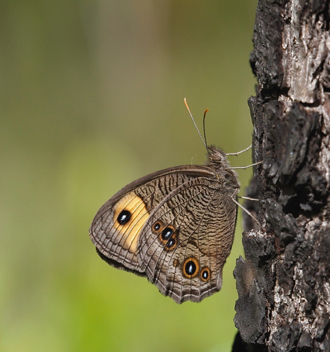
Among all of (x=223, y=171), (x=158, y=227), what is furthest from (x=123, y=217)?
(x=223, y=171)

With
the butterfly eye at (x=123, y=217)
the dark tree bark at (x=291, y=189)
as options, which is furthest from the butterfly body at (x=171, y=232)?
the dark tree bark at (x=291, y=189)

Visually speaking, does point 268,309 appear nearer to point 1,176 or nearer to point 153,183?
point 153,183

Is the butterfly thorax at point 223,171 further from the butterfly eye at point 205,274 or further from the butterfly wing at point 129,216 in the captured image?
the butterfly eye at point 205,274

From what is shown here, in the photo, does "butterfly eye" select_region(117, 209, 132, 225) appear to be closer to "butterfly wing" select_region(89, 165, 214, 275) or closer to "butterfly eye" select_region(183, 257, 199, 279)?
"butterfly wing" select_region(89, 165, 214, 275)

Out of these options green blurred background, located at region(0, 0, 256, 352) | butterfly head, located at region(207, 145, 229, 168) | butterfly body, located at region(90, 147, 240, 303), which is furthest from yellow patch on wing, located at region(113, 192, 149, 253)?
green blurred background, located at region(0, 0, 256, 352)

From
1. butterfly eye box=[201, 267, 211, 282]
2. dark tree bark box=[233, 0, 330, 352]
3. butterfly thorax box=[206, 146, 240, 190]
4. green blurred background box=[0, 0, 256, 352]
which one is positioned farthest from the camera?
green blurred background box=[0, 0, 256, 352]

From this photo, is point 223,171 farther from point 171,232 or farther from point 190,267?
point 190,267
